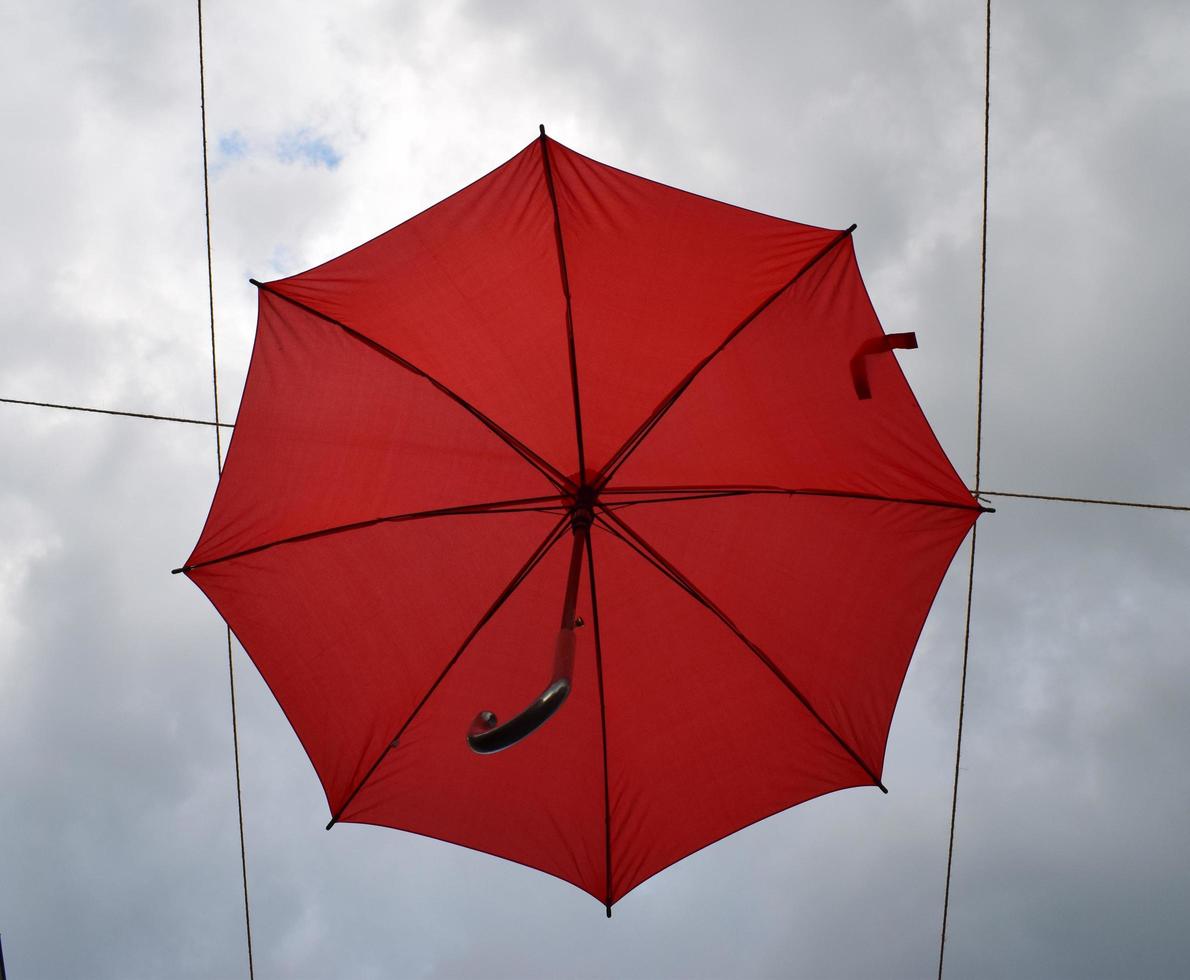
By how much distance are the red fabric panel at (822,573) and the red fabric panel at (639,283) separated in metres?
0.68

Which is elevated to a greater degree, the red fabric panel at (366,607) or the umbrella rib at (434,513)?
the umbrella rib at (434,513)

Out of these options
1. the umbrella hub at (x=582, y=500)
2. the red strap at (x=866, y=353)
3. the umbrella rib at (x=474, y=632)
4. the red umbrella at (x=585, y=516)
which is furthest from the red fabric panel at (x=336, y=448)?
the red strap at (x=866, y=353)

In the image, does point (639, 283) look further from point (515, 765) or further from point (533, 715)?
point (515, 765)

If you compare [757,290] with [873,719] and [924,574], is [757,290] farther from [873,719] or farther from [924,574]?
[873,719]

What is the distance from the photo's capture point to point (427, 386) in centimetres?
461

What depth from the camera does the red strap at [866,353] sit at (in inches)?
186

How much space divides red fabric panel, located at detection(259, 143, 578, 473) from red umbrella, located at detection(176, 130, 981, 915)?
0.05 feet

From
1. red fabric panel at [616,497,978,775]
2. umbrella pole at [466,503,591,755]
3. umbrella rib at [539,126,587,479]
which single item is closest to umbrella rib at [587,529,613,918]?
red fabric panel at [616,497,978,775]

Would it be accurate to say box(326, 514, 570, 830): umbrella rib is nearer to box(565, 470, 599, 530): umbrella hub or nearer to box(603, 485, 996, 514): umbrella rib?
box(565, 470, 599, 530): umbrella hub

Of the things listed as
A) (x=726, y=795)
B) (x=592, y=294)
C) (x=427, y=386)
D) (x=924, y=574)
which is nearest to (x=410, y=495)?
(x=427, y=386)

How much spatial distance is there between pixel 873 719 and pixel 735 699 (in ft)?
2.89

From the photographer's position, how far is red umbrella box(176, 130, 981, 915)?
457cm

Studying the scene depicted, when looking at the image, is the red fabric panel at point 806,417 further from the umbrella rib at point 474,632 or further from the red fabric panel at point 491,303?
the red fabric panel at point 491,303

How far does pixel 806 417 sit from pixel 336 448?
2593 millimetres
